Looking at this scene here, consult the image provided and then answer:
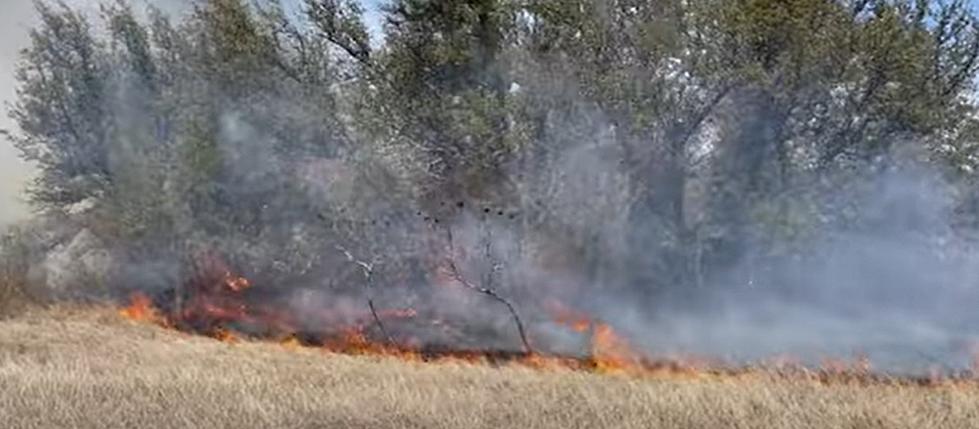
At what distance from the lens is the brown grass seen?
855 centimetres

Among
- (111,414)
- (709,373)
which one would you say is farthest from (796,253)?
(111,414)

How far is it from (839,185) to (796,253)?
50.9 inches

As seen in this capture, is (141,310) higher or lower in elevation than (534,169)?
lower

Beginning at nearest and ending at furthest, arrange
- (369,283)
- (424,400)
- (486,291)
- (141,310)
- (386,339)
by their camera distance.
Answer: (424,400) < (486,291) < (386,339) < (369,283) < (141,310)

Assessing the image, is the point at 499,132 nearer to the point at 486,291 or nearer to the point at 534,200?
the point at 534,200

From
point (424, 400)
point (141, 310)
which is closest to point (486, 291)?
point (141, 310)

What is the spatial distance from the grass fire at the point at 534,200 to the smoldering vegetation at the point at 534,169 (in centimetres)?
5

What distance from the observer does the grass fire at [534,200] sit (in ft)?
56.5

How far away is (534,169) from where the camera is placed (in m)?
19.9

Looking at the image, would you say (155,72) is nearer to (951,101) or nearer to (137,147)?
(137,147)

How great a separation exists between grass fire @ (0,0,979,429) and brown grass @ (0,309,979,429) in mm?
342

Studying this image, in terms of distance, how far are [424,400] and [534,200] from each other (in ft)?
35.2

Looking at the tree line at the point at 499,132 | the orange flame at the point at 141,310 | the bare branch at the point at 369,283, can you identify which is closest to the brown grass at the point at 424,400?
the tree line at the point at 499,132

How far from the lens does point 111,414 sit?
28.7 feet
